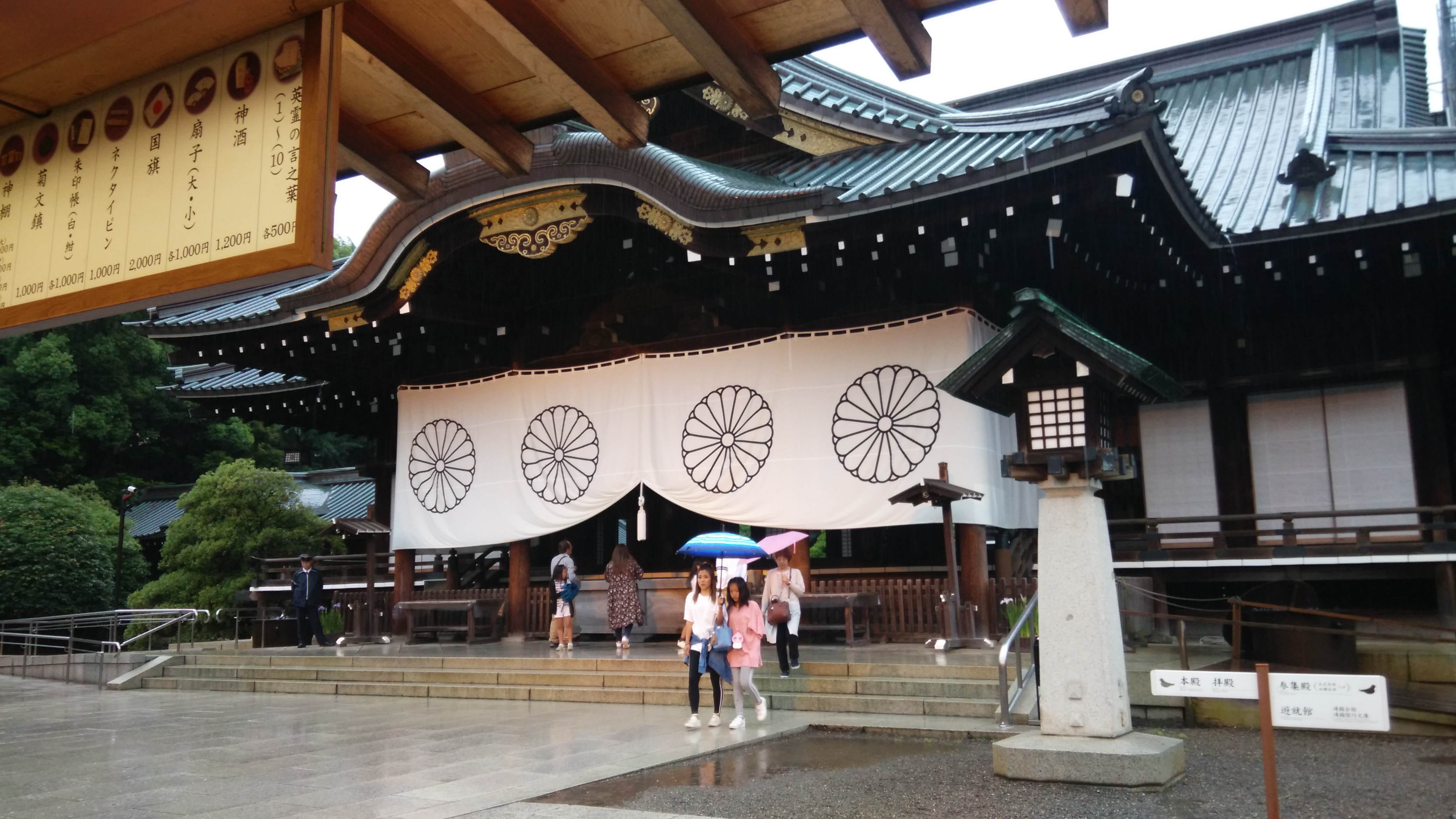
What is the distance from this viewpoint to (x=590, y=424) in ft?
44.6

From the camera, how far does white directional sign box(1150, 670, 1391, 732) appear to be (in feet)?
13.4

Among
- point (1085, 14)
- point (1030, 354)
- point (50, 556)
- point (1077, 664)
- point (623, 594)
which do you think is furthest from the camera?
point (50, 556)

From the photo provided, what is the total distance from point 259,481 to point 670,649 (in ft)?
36.2

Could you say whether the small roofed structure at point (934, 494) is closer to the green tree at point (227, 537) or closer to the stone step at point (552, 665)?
the stone step at point (552, 665)

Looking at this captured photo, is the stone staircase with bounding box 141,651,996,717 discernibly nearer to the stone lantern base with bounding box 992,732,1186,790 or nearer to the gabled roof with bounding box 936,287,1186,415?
the stone lantern base with bounding box 992,732,1186,790

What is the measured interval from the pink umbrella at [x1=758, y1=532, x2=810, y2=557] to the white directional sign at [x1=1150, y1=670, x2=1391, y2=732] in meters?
6.34

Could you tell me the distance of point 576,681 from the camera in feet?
35.3

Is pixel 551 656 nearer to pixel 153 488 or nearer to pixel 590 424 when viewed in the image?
pixel 590 424

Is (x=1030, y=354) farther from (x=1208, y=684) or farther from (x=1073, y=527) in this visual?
(x=1208, y=684)

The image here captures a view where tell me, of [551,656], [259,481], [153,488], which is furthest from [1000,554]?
[153,488]

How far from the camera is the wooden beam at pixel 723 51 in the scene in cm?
269

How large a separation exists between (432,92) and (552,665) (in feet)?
29.6

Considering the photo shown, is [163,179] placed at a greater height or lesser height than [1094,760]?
greater

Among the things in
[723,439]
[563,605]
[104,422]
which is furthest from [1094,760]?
[104,422]
